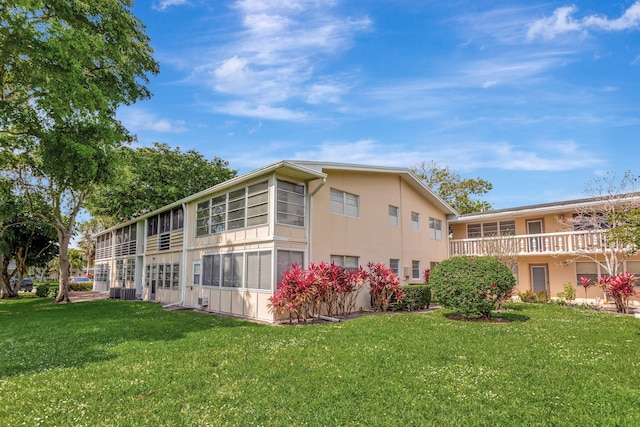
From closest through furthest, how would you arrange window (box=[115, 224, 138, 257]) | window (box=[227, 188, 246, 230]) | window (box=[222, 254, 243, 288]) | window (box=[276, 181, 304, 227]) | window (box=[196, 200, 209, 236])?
1. window (box=[276, 181, 304, 227])
2. window (box=[222, 254, 243, 288])
3. window (box=[227, 188, 246, 230])
4. window (box=[196, 200, 209, 236])
5. window (box=[115, 224, 138, 257])

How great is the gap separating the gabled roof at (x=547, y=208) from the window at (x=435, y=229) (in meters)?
1.35

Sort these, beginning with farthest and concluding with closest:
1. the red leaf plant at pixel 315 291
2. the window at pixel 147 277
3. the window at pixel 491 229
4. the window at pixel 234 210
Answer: the window at pixel 147 277 → the window at pixel 491 229 → the window at pixel 234 210 → the red leaf plant at pixel 315 291

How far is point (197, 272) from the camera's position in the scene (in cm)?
1680

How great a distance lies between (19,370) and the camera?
6.63 metres

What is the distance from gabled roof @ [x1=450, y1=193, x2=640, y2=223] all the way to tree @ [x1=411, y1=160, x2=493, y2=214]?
12.0 metres

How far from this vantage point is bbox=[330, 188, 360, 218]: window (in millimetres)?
14633

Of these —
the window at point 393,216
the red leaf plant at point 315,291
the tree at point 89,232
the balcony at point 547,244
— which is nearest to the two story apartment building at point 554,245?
the balcony at point 547,244

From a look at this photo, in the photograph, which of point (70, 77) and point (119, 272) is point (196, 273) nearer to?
point (70, 77)

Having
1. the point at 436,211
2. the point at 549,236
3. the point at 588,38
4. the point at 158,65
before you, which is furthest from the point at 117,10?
the point at 549,236

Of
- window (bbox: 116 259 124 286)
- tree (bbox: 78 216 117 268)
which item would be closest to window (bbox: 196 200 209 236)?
window (bbox: 116 259 124 286)

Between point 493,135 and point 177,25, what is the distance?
12.3 metres

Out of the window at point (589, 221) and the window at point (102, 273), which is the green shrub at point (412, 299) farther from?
the window at point (102, 273)

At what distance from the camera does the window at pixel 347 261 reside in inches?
567

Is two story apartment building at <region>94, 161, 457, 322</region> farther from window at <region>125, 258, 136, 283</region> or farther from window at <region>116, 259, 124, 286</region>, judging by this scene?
window at <region>116, 259, 124, 286</region>
